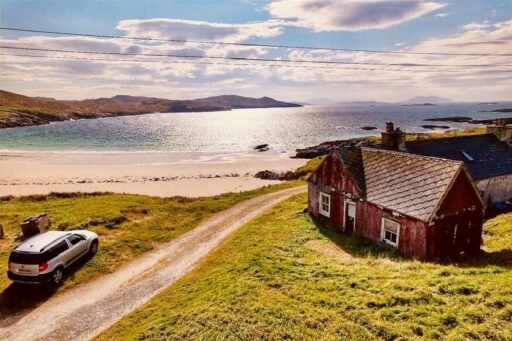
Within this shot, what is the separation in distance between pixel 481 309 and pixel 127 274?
17359mm

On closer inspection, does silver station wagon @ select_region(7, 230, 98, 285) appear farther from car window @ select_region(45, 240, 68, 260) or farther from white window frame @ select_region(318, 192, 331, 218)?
white window frame @ select_region(318, 192, 331, 218)

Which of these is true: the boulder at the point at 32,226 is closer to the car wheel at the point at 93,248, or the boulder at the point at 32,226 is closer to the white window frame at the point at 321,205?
the car wheel at the point at 93,248

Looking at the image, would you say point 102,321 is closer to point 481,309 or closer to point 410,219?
point 481,309

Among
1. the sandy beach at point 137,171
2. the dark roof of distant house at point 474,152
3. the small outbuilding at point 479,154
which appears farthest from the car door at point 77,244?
the dark roof of distant house at point 474,152

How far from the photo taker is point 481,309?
36.3 feet

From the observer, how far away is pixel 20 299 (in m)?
16.9

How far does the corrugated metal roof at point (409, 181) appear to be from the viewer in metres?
19.3

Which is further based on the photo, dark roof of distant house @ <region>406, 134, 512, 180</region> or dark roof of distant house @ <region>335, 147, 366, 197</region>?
dark roof of distant house @ <region>406, 134, 512, 180</region>

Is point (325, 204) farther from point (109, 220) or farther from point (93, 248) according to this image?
point (109, 220)

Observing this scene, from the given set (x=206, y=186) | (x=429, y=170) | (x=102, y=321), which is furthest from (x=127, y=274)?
(x=206, y=186)

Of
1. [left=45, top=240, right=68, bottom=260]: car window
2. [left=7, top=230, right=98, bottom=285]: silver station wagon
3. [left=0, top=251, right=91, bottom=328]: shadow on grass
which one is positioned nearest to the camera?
[left=0, top=251, right=91, bottom=328]: shadow on grass

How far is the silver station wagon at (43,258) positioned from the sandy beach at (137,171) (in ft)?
87.8

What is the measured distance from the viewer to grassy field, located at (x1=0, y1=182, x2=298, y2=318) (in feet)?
63.4

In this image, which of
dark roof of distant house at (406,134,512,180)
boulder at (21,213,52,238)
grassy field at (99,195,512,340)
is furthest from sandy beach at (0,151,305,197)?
grassy field at (99,195,512,340)
